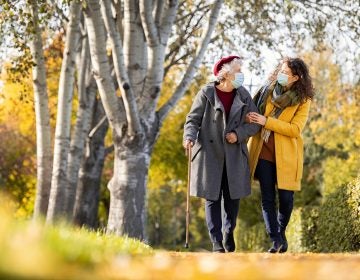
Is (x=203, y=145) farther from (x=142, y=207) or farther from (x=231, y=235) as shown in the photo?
(x=142, y=207)

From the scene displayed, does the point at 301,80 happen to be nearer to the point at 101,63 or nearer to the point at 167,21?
the point at 101,63

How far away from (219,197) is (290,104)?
4.03 feet

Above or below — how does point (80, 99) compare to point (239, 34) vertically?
below

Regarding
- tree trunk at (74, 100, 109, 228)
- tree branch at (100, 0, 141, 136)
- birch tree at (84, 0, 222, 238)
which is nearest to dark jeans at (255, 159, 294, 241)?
tree branch at (100, 0, 141, 136)

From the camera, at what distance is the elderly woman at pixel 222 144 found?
7781 millimetres

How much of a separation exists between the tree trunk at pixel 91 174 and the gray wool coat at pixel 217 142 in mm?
10361

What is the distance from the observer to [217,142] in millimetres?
7898

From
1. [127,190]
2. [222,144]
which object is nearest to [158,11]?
[127,190]

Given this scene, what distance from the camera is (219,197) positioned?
791 centimetres

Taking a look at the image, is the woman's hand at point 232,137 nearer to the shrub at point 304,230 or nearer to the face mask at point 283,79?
the face mask at point 283,79

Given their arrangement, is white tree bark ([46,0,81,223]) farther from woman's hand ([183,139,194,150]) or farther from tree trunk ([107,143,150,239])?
woman's hand ([183,139,194,150])

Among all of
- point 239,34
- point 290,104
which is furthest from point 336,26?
point 290,104

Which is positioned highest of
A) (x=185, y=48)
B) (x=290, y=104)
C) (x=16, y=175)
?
(x=185, y=48)

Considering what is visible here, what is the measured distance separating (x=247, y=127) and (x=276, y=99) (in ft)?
1.53
